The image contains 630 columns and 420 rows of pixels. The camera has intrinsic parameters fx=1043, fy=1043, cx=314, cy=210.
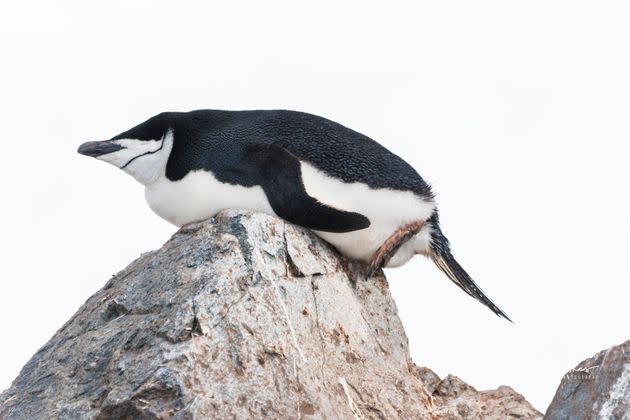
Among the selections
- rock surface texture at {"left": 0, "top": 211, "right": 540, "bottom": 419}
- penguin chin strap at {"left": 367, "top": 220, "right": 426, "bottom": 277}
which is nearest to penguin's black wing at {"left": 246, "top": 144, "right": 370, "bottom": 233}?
rock surface texture at {"left": 0, "top": 211, "right": 540, "bottom": 419}

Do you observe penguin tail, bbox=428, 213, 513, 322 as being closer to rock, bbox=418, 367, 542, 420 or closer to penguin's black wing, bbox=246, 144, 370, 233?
rock, bbox=418, 367, 542, 420

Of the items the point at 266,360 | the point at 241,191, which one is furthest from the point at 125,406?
the point at 241,191

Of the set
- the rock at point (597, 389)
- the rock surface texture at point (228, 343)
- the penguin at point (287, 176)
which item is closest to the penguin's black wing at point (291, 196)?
the penguin at point (287, 176)

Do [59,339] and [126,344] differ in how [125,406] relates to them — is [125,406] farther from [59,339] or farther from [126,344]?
[59,339]

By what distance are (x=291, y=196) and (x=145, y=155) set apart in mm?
1127

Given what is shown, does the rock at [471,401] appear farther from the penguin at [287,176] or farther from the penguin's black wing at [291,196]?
the penguin's black wing at [291,196]

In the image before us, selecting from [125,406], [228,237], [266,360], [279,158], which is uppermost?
[279,158]

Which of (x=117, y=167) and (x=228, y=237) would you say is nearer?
(x=228, y=237)

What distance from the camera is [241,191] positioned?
6.63 meters

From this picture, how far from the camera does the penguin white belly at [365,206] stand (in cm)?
663

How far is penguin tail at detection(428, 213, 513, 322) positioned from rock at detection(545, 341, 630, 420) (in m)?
1.30

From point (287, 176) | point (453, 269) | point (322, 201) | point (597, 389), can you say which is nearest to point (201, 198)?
point (287, 176)

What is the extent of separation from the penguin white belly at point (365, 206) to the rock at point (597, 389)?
4.98 ft

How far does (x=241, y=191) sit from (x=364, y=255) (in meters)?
0.95
